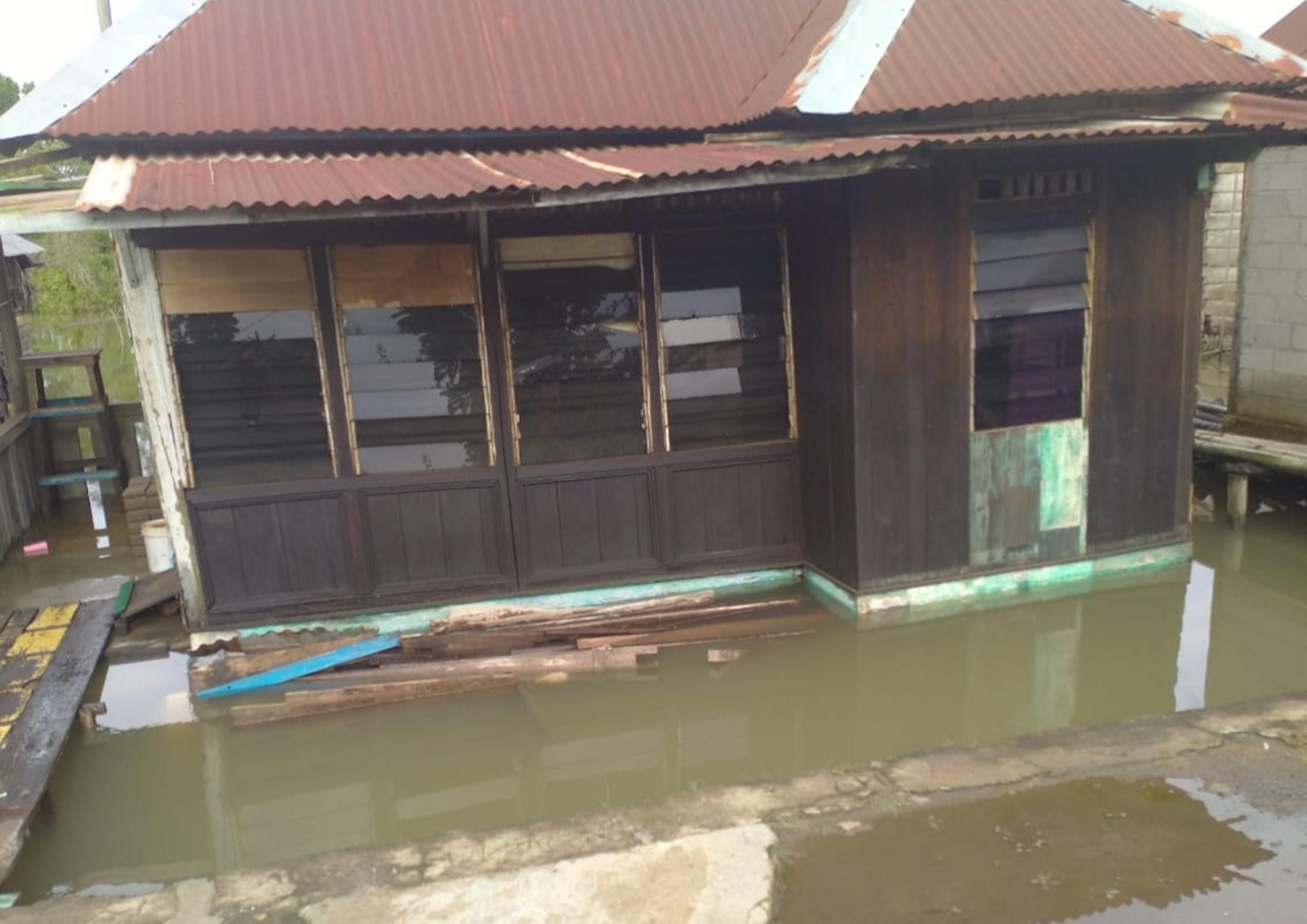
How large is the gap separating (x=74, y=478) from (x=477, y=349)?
614cm

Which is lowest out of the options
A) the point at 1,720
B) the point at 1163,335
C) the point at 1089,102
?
the point at 1,720

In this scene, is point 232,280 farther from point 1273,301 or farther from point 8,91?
point 8,91

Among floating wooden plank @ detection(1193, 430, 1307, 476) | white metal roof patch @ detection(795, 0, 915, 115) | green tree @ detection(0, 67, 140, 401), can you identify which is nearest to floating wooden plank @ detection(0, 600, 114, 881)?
white metal roof patch @ detection(795, 0, 915, 115)

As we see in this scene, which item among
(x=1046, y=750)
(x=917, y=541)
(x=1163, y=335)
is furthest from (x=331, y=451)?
(x=1163, y=335)

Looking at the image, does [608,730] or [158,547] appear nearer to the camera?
[608,730]

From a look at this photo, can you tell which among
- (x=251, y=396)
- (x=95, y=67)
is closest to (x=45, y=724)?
(x=251, y=396)

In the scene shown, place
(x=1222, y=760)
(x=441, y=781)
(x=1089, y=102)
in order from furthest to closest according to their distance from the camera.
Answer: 1. (x=1089, y=102)
2. (x=441, y=781)
3. (x=1222, y=760)

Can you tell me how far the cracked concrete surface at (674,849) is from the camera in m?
3.90

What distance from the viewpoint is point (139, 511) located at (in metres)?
8.70

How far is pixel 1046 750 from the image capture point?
493 centimetres

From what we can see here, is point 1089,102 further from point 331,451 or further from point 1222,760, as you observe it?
point 331,451

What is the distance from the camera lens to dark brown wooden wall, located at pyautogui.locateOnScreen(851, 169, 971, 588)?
636cm

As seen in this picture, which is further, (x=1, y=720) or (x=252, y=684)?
(x=252, y=684)

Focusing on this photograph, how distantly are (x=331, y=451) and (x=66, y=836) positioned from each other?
109 inches
